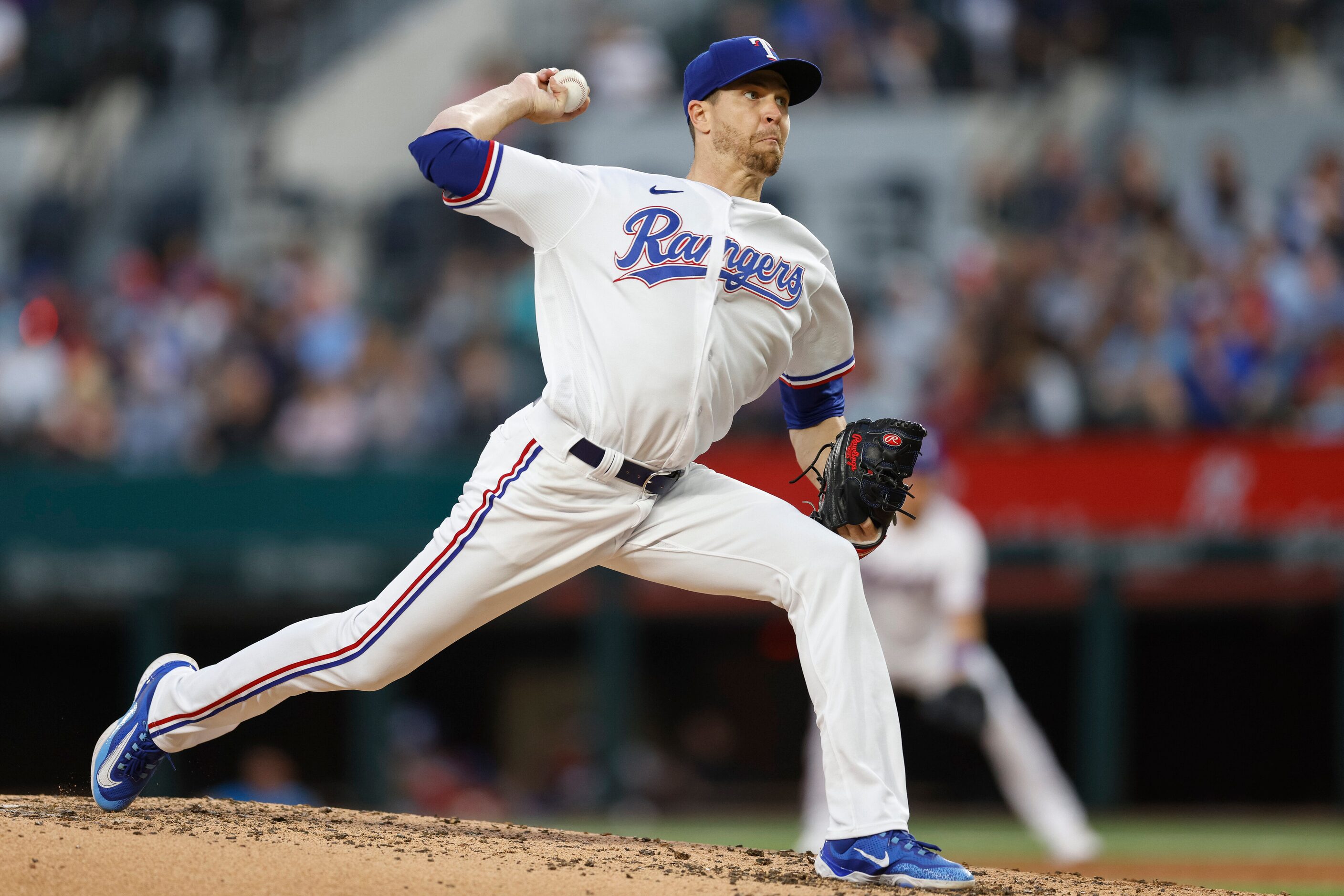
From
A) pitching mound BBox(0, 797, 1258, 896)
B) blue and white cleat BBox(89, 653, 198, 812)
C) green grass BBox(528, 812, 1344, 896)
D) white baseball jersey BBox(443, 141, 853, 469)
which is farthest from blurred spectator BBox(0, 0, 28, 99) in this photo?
white baseball jersey BBox(443, 141, 853, 469)

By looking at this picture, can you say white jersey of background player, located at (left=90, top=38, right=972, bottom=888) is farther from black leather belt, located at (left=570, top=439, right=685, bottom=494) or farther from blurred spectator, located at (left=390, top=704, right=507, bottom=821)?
blurred spectator, located at (left=390, top=704, right=507, bottom=821)

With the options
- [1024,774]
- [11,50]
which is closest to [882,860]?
[1024,774]

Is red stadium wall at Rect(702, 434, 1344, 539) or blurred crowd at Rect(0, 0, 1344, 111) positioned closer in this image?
red stadium wall at Rect(702, 434, 1344, 539)

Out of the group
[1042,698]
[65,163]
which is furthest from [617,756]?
[65,163]

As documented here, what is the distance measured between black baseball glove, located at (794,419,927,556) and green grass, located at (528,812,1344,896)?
3.27 metres


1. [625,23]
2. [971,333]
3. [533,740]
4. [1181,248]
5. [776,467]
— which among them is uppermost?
[625,23]

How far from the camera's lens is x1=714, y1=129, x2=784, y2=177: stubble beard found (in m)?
3.82

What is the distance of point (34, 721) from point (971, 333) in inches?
242

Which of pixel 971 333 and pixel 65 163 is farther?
pixel 65 163

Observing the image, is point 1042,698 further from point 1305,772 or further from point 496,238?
point 496,238

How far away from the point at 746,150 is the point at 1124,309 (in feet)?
21.6

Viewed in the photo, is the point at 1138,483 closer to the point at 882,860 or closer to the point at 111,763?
the point at 882,860

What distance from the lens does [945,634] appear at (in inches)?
293

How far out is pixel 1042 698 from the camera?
10.1 meters
